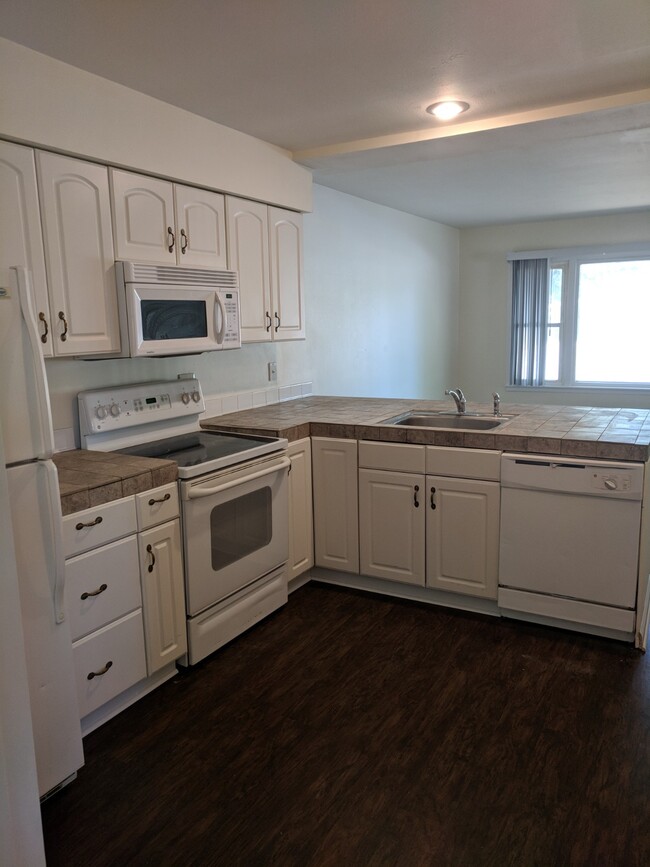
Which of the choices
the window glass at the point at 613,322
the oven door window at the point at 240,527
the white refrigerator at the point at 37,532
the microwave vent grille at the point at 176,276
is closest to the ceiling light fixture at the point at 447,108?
the microwave vent grille at the point at 176,276

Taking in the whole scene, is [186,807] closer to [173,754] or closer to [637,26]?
[173,754]

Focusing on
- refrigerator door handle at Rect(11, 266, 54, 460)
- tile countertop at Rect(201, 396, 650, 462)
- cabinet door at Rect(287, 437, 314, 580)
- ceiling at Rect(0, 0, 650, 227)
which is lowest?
cabinet door at Rect(287, 437, 314, 580)

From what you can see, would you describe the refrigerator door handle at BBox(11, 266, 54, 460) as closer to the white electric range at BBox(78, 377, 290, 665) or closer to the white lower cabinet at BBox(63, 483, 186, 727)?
the white lower cabinet at BBox(63, 483, 186, 727)

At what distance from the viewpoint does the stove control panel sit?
2691 millimetres

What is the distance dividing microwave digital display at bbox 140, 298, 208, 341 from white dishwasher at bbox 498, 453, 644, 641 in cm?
150

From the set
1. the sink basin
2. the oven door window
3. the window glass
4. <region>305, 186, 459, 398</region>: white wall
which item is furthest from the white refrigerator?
the window glass

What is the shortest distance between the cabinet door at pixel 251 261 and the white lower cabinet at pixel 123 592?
1.23 meters

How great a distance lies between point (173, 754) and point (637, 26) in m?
2.85

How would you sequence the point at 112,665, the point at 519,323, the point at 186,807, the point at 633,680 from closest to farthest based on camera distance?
the point at 186,807, the point at 112,665, the point at 633,680, the point at 519,323

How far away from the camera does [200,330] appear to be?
290cm

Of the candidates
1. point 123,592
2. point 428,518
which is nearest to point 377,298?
point 428,518

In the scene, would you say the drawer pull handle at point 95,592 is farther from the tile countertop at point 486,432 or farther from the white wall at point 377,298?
the white wall at point 377,298

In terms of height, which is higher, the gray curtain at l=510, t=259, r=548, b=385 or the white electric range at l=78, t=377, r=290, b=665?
the gray curtain at l=510, t=259, r=548, b=385

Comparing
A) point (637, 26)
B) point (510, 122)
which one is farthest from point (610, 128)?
point (637, 26)
